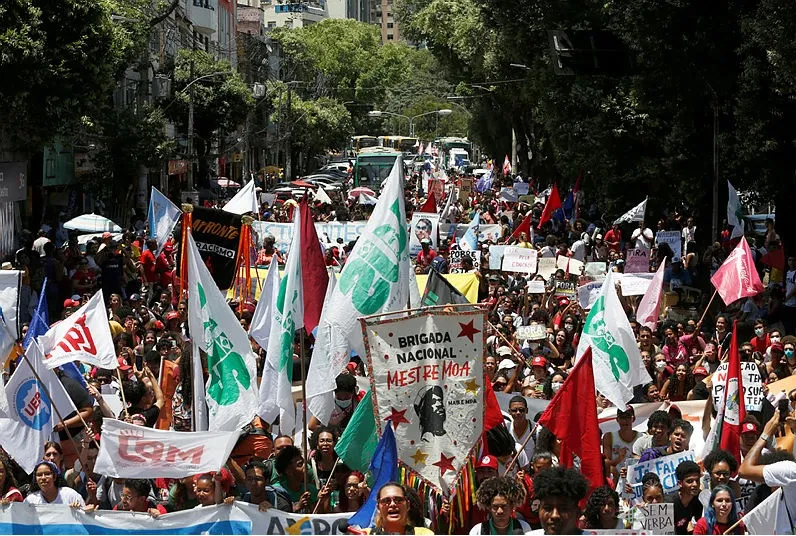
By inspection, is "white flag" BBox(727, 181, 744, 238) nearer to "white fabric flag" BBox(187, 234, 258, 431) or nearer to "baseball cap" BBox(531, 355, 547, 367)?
"baseball cap" BBox(531, 355, 547, 367)

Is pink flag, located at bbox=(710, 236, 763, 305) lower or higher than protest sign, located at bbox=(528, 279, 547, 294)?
higher

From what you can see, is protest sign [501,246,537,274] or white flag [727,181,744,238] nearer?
protest sign [501,246,537,274]

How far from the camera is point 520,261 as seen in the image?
19438 mm

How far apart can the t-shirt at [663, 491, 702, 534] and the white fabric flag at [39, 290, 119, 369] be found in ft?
16.4

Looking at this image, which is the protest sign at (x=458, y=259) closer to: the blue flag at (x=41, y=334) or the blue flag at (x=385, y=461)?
the blue flag at (x=41, y=334)

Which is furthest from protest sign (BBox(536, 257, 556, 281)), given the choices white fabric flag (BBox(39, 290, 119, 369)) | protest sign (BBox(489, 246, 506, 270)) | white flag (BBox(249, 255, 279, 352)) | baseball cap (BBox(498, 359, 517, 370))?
white fabric flag (BBox(39, 290, 119, 369))

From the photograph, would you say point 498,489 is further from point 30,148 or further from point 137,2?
point 137,2

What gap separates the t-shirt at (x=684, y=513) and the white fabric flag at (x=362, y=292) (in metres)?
3.12

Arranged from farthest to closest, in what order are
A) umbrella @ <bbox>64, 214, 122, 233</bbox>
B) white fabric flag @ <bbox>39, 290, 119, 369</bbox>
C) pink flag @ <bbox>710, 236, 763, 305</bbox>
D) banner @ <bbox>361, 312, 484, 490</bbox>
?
1. umbrella @ <bbox>64, 214, 122, 233</bbox>
2. pink flag @ <bbox>710, 236, 763, 305</bbox>
3. white fabric flag @ <bbox>39, 290, 119, 369</bbox>
4. banner @ <bbox>361, 312, 484, 490</bbox>

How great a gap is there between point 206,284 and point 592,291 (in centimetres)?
703

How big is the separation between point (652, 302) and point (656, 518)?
8.06m

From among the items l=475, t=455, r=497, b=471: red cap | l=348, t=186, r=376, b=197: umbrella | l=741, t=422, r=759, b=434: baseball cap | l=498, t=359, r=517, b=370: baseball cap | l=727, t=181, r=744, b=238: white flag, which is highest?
l=727, t=181, r=744, b=238: white flag

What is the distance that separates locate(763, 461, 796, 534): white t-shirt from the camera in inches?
287

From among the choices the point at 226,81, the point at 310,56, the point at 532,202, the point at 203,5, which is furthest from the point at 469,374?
the point at 310,56
